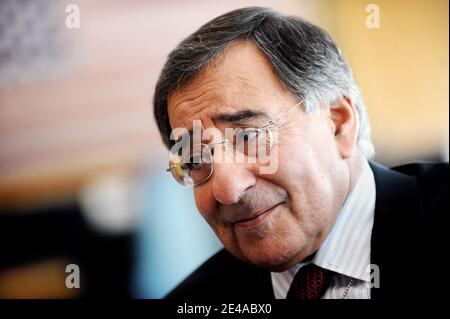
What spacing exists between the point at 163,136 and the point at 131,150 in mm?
103

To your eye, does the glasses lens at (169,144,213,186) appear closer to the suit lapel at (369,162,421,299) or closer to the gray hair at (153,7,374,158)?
the gray hair at (153,7,374,158)

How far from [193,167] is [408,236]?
523mm

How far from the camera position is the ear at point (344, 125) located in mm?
1344

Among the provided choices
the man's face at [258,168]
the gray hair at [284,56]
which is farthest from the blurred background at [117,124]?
the man's face at [258,168]

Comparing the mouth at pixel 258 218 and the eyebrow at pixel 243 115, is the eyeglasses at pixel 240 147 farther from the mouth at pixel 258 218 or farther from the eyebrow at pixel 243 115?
the mouth at pixel 258 218

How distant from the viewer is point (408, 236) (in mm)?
1323

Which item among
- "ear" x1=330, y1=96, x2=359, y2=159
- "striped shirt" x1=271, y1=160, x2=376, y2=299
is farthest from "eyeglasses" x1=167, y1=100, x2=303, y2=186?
"striped shirt" x1=271, y1=160, x2=376, y2=299

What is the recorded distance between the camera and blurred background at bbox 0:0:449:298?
4.84ft

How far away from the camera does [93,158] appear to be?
5.00 ft

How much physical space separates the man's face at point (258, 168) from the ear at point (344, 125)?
0.02 m

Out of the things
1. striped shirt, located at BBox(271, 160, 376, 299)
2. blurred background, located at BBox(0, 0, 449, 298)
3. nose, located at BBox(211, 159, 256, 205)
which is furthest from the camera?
blurred background, located at BBox(0, 0, 449, 298)
